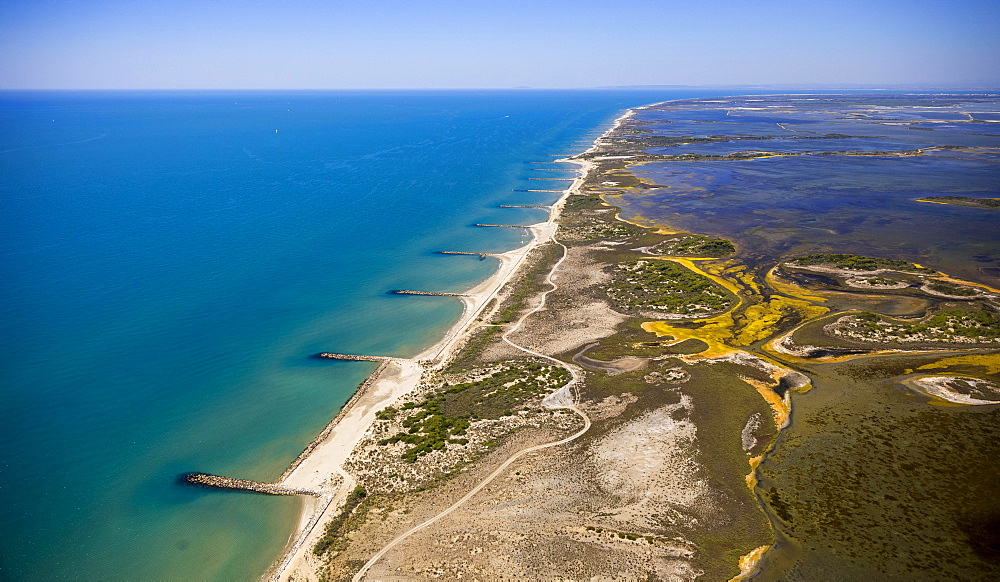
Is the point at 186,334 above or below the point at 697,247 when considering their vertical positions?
below

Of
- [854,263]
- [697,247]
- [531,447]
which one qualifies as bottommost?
[531,447]

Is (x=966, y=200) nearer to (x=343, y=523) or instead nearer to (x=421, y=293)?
(x=421, y=293)

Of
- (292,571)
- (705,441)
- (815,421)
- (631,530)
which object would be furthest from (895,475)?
(292,571)

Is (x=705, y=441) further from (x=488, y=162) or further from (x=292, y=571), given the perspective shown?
(x=488, y=162)

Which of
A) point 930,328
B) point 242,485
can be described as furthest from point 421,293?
point 930,328

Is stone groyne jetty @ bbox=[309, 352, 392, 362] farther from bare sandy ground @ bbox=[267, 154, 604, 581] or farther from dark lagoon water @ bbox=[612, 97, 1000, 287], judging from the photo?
dark lagoon water @ bbox=[612, 97, 1000, 287]

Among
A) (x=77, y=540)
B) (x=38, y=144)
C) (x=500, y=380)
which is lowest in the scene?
(x=77, y=540)
